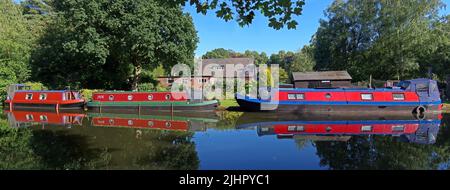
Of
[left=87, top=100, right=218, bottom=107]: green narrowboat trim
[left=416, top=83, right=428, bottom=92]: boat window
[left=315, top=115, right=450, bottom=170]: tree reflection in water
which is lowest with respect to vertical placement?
[left=315, top=115, right=450, bottom=170]: tree reflection in water

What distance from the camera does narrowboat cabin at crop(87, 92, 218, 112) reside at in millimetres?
19984

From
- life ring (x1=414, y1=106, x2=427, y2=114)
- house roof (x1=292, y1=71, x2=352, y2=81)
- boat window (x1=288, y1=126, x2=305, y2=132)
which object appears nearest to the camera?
boat window (x1=288, y1=126, x2=305, y2=132)

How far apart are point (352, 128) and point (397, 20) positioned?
2495 cm

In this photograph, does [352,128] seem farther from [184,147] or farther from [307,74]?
[307,74]

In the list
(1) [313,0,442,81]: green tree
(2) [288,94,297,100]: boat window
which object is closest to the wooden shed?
(1) [313,0,442,81]: green tree

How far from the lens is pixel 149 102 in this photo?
20.9 metres

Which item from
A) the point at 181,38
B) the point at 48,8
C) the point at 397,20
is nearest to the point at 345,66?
the point at 397,20

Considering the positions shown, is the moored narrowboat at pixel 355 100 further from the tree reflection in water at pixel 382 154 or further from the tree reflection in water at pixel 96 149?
the tree reflection in water at pixel 96 149

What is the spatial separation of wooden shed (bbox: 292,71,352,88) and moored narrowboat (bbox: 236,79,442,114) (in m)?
9.83

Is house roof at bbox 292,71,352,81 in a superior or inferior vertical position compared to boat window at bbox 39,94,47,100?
superior

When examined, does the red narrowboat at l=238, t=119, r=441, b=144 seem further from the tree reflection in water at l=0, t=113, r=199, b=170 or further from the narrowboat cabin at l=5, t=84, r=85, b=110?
the narrowboat cabin at l=5, t=84, r=85, b=110

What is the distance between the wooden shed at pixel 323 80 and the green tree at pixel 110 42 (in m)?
11.1

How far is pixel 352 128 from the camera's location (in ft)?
45.0

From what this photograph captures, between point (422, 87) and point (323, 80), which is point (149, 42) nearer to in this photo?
point (323, 80)
